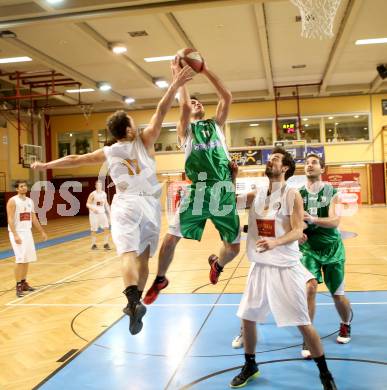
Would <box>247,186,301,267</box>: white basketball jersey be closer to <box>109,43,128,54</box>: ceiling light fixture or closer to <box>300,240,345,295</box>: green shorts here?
<box>300,240,345,295</box>: green shorts

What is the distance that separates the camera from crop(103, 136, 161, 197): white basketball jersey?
4.03m

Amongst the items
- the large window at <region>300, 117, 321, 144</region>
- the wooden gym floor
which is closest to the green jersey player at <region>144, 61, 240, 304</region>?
the wooden gym floor

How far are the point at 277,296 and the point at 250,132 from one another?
21.8 meters

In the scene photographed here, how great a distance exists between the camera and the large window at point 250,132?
82.1ft

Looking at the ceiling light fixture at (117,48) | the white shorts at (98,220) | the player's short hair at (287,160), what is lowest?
the white shorts at (98,220)

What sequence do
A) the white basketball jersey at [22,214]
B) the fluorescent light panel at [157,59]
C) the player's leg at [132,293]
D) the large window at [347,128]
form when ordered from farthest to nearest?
the large window at [347,128]
the fluorescent light panel at [157,59]
the white basketball jersey at [22,214]
the player's leg at [132,293]

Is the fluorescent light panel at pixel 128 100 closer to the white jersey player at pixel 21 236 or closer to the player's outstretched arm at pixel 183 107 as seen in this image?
the white jersey player at pixel 21 236

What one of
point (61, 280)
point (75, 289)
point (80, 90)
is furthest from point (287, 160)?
point (80, 90)

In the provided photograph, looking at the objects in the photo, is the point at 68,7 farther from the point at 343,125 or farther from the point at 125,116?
the point at 343,125

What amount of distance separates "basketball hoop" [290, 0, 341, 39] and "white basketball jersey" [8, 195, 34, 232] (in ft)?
18.5

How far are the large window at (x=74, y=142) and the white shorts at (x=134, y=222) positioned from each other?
23864mm

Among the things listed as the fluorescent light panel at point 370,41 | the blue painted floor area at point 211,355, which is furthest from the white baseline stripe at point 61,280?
the fluorescent light panel at point 370,41

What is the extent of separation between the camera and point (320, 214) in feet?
16.9

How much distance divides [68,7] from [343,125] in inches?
687
